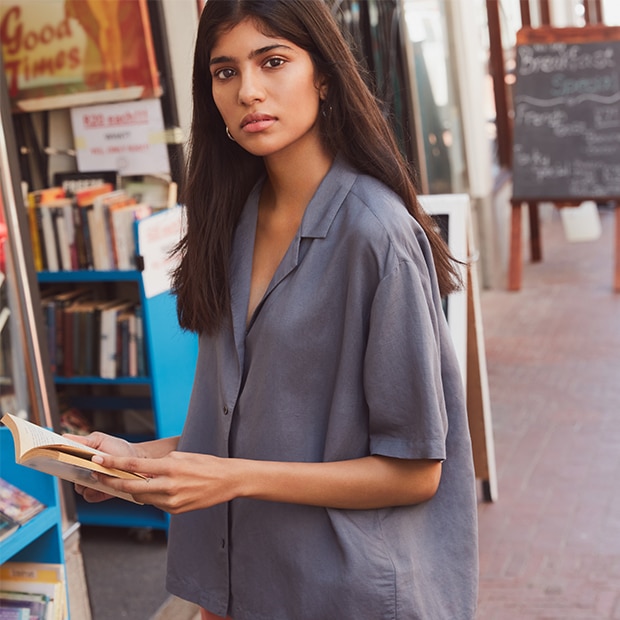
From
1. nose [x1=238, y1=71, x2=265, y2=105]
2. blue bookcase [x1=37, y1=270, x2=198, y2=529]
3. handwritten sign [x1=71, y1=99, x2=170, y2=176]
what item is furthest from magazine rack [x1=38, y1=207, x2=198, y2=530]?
nose [x1=238, y1=71, x2=265, y2=105]

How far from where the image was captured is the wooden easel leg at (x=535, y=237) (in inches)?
400

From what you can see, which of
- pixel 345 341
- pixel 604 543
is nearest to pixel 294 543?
pixel 345 341

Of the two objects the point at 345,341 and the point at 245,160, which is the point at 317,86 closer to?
the point at 245,160

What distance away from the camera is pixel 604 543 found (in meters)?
4.41

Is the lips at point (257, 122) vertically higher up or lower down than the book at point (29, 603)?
higher up

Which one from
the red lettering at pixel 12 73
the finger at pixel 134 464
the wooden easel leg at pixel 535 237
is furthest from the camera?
the wooden easel leg at pixel 535 237

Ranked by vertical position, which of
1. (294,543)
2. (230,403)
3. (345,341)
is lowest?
(294,543)

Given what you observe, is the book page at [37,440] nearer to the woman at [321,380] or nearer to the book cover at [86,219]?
the woman at [321,380]

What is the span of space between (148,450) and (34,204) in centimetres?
279

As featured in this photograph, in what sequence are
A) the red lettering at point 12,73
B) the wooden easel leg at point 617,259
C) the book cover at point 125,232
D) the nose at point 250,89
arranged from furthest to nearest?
the wooden easel leg at point 617,259 < the red lettering at point 12,73 < the book cover at point 125,232 < the nose at point 250,89

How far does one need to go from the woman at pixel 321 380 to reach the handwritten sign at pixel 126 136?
9.90 ft

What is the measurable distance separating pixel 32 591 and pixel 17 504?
21 cm

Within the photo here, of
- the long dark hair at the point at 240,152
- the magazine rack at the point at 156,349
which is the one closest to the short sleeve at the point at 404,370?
the long dark hair at the point at 240,152

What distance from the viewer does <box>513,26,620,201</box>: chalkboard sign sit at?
8852mm
